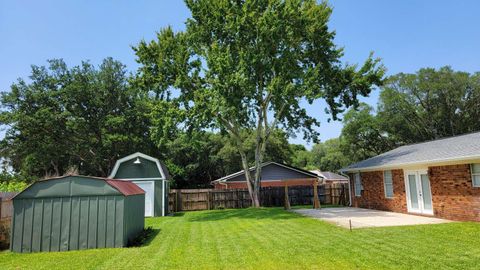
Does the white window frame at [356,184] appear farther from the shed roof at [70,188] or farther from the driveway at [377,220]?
the shed roof at [70,188]

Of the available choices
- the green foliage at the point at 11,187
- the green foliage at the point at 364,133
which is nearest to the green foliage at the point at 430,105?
the green foliage at the point at 364,133

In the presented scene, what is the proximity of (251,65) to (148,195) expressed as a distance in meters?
9.67

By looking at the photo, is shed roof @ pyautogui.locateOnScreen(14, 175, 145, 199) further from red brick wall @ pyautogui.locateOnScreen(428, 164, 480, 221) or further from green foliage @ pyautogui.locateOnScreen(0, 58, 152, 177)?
green foliage @ pyautogui.locateOnScreen(0, 58, 152, 177)

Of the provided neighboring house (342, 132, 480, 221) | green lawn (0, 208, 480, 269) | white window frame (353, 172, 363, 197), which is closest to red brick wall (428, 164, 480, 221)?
neighboring house (342, 132, 480, 221)

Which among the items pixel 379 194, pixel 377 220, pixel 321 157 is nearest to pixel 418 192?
pixel 377 220

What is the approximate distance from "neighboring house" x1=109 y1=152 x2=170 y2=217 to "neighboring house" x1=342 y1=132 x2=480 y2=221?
11654 millimetres

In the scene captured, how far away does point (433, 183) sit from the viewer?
12.8 m

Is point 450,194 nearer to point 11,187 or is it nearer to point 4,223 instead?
point 4,223

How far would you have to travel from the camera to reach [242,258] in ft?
23.2

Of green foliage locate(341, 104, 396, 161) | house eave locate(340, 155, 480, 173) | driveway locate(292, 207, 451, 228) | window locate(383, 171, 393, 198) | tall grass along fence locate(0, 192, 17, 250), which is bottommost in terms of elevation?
driveway locate(292, 207, 451, 228)

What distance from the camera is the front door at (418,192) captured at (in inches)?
523

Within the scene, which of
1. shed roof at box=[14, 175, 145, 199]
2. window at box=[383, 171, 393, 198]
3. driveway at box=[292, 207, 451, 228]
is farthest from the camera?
window at box=[383, 171, 393, 198]

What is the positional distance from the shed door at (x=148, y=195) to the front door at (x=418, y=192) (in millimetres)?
13594

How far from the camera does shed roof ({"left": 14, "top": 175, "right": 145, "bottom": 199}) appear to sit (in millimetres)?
8852
